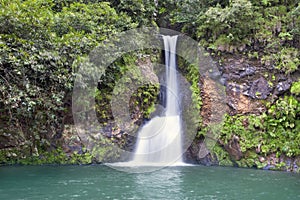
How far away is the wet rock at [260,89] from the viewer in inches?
360

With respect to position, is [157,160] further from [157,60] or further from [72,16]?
[72,16]

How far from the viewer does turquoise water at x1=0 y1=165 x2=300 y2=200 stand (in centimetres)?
576

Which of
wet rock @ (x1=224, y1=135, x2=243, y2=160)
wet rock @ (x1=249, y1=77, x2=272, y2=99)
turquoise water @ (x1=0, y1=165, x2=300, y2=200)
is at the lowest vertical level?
turquoise water @ (x1=0, y1=165, x2=300, y2=200)

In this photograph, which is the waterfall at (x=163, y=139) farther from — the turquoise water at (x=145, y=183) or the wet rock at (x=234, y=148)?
the wet rock at (x=234, y=148)

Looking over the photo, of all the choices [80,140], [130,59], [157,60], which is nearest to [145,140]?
[80,140]

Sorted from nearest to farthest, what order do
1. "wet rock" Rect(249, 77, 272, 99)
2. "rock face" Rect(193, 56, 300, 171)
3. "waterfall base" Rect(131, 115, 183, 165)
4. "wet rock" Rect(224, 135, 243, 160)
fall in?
"rock face" Rect(193, 56, 300, 171) < "wet rock" Rect(224, 135, 243, 160) < "wet rock" Rect(249, 77, 272, 99) < "waterfall base" Rect(131, 115, 183, 165)

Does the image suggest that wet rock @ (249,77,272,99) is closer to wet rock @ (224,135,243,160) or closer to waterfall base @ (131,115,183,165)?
wet rock @ (224,135,243,160)

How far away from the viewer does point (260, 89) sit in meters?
9.27

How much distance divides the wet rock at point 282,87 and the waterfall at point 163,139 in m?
3.38

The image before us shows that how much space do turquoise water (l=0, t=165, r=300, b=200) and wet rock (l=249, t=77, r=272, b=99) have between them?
2.46 m

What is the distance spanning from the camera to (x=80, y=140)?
29.6 ft

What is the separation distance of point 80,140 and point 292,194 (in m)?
6.02

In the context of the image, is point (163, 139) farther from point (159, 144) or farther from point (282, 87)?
Answer: point (282, 87)

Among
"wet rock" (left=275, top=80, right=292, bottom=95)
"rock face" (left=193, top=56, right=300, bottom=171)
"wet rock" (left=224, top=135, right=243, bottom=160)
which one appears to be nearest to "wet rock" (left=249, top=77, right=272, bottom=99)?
"rock face" (left=193, top=56, right=300, bottom=171)
